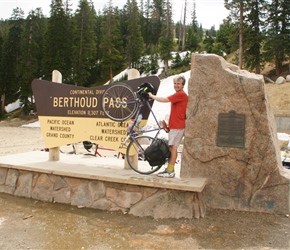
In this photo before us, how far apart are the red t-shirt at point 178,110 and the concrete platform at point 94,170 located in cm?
80

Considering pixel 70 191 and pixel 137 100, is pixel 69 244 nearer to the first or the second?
pixel 70 191

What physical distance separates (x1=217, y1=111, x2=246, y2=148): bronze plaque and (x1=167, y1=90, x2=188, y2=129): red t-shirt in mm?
551

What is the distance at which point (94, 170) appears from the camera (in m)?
5.09

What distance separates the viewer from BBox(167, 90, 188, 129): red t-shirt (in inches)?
186

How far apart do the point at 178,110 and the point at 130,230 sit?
186 centimetres

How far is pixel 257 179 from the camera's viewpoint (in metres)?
4.51

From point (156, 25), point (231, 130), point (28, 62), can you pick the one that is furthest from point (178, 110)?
point (156, 25)

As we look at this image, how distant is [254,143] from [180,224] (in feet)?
5.06

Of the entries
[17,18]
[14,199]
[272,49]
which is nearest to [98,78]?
[17,18]

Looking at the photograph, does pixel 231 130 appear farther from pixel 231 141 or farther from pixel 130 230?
pixel 130 230

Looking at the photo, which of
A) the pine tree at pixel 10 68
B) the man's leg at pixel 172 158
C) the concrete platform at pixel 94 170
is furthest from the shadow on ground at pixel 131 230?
the pine tree at pixel 10 68

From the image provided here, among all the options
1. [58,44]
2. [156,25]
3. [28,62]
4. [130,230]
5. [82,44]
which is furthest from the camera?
[156,25]

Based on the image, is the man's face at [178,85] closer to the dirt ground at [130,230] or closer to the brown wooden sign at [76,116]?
the brown wooden sign at [76,116]

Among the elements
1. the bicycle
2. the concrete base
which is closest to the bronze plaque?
the concrete base
